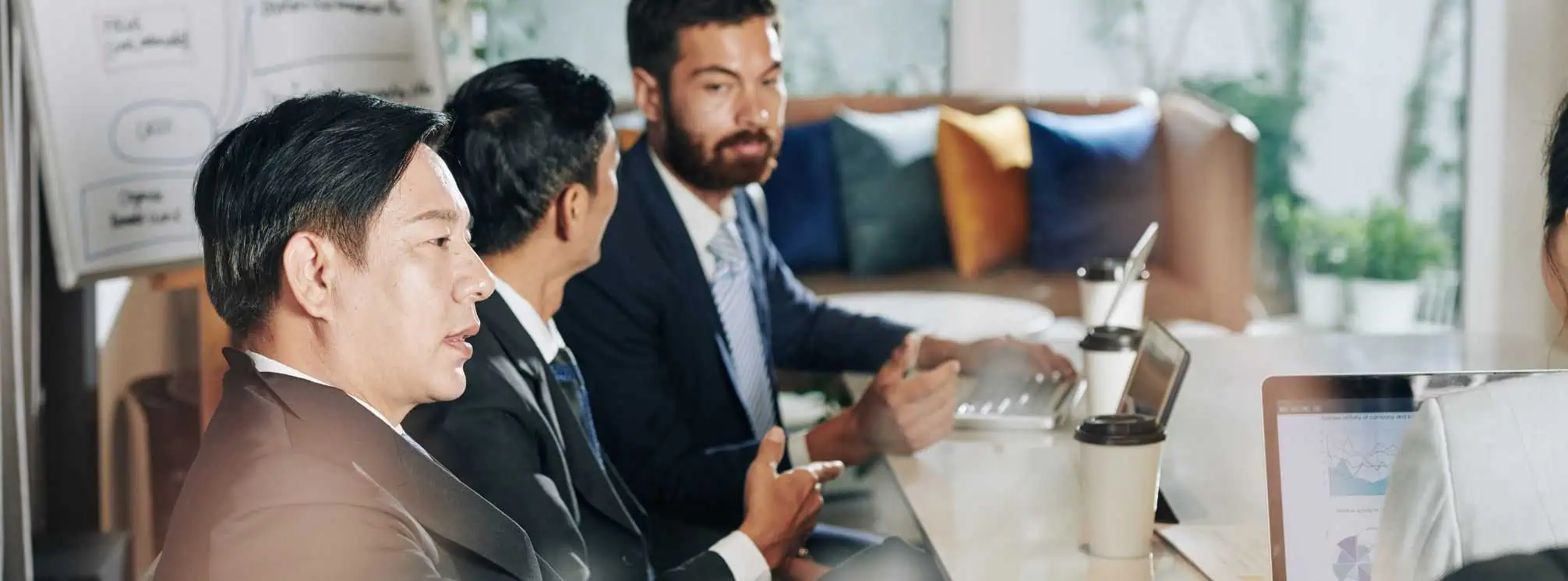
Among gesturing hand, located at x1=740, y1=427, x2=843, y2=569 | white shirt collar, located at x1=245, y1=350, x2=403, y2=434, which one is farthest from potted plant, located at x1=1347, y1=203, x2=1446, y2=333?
white shirt collar, located at x1=245, y1=350, x2=403, y2=434

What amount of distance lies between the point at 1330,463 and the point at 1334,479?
14 mm

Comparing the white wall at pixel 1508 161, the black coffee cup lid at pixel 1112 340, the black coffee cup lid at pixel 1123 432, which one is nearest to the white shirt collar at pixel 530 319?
the black coffee cup lid at pixel 1123 432

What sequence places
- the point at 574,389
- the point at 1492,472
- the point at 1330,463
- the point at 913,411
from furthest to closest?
1. the point at 913,411
2. the point at 574,389
3. the point at 1330,463
4. the point at 1492,472

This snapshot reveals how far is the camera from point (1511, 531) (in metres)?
0.77

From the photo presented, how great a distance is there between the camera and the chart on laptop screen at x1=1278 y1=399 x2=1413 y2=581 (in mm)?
1036

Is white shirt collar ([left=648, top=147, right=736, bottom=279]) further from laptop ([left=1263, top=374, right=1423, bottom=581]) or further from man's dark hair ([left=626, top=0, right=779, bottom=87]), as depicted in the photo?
laptop ([left=1263, top=374, right=1423, bottom=581])

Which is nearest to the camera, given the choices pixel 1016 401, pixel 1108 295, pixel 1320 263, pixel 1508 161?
pixel 1016 401

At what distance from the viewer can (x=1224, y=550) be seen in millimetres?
1243

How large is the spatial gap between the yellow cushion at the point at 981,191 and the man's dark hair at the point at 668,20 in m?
1.85

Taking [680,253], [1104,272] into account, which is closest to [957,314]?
[1104,272]

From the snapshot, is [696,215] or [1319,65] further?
[1319,65]

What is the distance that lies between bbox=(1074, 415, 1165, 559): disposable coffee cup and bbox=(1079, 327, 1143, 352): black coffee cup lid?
0.41m

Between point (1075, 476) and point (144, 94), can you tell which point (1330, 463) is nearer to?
point (1075, 476)

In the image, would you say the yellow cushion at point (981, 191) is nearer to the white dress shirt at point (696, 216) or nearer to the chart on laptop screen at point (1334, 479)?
the white dress shirt at point (696, 216)
